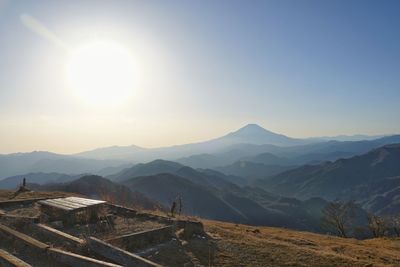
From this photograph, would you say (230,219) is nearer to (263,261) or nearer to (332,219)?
(332,219)

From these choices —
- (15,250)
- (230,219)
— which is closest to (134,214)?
(15,250)

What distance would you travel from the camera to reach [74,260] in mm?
8430

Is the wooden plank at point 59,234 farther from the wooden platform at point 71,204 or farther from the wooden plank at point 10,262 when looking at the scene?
the wooden plank at point 10,262

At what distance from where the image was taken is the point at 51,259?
29.8ft

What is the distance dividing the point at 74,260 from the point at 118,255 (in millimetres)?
1090

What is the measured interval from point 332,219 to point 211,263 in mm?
44860

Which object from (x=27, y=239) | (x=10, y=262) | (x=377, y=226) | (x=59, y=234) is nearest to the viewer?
(x=10, y=262)

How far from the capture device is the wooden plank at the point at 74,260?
25.8 feet

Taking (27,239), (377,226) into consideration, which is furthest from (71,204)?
(377,226)

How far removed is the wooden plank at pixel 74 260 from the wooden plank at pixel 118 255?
767 millimetres

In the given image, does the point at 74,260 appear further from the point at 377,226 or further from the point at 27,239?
the point at 377,226

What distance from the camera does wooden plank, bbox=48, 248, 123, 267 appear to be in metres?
7.86

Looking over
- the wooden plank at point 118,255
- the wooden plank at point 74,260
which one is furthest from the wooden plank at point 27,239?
Answer: the wooden plank at point 118,255

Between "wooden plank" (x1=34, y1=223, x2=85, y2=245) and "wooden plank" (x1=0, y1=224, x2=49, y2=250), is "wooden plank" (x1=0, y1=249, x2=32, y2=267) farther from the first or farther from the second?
"wooden plank" (x1=34, y1=223, x2=85, y2=245)
